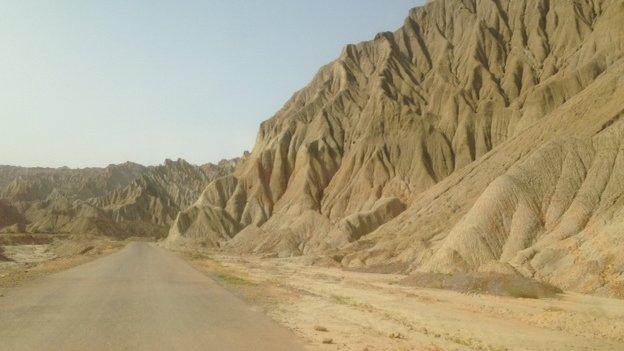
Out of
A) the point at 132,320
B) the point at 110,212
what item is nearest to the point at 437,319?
the point at 132,320

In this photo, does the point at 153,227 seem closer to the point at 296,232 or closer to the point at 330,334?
the point at 296,232

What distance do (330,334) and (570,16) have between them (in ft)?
285

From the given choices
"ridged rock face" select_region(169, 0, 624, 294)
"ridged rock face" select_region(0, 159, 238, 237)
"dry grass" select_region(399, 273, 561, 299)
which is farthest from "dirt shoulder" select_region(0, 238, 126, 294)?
"ridged rock face" select_region(0, 159, 238, 237)

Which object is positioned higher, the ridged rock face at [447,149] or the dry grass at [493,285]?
the ridged rock face at [447,149]

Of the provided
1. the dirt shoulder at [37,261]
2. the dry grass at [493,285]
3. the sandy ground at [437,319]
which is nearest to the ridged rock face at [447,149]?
the dry grass at [493,285]

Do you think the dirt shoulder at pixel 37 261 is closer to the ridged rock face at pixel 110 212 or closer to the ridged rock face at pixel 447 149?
the ridged rock face at pixel 447 149

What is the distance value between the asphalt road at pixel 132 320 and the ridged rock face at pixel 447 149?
65.9ft

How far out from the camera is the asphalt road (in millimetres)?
13528

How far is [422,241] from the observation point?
160 feet

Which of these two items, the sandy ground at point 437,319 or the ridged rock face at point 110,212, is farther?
the ridged rock face at point 110,212

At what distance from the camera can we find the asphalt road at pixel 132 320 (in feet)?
44.4

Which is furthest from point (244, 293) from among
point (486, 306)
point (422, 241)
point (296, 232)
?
point (296, 232)

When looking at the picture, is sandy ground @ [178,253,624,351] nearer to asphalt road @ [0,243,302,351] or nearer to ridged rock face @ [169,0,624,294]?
asphalt road @ [0,243,302,351]

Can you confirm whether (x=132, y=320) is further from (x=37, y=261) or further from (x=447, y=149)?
(x=447, y=149)
